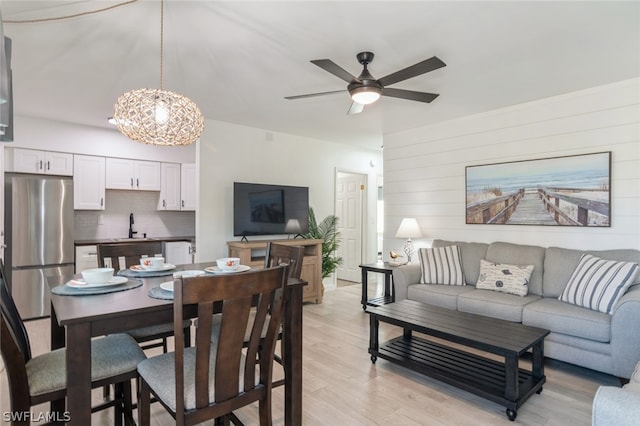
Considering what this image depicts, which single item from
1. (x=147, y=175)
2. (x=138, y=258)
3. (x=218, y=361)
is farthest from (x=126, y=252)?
(x=147, y=175)

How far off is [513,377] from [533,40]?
7.56 ft

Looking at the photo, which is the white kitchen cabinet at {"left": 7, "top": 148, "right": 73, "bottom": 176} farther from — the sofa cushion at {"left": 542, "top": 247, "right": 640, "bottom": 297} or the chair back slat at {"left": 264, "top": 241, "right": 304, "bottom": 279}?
the sofa cushion at {"left": 542, "top": 247, "right": 640, "bottom": 297}

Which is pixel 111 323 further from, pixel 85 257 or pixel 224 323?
pixel 85 257

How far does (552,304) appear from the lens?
3.08 meters

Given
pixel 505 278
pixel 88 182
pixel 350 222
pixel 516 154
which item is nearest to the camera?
pixel 505 278

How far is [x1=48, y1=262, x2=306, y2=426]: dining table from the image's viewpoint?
4.59 feet

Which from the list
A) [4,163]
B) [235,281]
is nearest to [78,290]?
[235,281]

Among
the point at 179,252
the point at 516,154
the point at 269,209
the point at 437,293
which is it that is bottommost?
the point at 437,293

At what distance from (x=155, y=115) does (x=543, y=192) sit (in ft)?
12.5

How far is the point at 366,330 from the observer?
3.92 m

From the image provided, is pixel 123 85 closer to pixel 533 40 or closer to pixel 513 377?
pixel 533 40

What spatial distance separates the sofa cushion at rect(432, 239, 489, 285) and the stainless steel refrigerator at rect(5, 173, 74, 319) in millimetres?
4844

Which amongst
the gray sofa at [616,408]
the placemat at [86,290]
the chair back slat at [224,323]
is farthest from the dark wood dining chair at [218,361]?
the gray sofa at [616,408]

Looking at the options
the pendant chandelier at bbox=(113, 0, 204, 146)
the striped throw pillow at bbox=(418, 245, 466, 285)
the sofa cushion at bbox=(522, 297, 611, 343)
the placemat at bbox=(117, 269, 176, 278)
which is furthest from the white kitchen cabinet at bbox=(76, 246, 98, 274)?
the sofa cushion at bbox=(522, 297, 611, 343)
